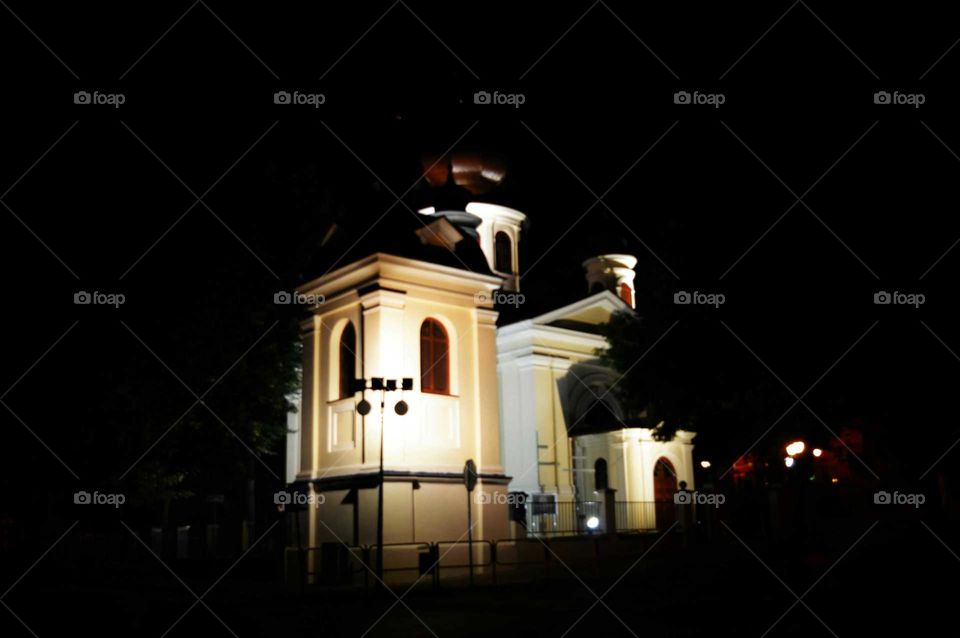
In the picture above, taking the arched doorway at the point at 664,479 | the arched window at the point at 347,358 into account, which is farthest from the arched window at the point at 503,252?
the arched window at the point at 347,358

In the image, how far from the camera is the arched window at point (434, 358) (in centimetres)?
2261

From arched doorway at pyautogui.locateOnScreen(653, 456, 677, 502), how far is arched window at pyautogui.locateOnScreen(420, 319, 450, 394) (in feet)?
36.3

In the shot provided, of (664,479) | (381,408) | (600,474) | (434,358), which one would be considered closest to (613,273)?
(664,479)

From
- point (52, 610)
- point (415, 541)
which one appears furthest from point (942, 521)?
point (52, 610)

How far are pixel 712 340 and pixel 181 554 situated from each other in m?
17.0

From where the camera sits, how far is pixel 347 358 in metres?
23.1

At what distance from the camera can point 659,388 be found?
26.9 m

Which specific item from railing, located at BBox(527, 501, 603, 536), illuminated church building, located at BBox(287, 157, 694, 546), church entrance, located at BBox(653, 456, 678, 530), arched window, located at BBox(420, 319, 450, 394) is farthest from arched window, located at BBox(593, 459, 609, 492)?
arched window, located at BBox(420, 319, 450, 394)

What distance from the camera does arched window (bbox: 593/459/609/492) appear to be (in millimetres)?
31073

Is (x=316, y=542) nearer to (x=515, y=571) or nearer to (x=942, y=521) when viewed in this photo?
(x=515, y=571)

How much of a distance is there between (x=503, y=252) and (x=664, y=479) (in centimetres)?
1007

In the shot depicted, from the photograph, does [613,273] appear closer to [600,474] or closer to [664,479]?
[664,479]

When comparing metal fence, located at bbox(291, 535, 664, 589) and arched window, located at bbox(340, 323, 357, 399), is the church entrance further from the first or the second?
arched window, located at bbox(340, 323, 357, 399)

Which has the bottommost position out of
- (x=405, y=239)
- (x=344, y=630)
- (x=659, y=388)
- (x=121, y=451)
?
(x=344, y=630)
